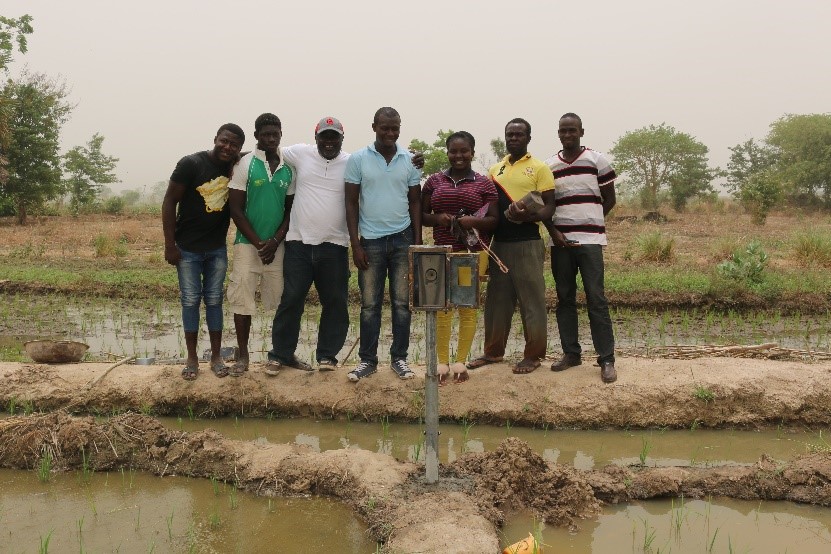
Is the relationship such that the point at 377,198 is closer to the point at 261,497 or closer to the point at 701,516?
the point at 261,497

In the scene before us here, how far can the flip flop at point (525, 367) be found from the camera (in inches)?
183

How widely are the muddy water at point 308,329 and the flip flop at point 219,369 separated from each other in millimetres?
1169

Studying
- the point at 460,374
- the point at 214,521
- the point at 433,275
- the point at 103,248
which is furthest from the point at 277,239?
the point at 103,248

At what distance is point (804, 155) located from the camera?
3155 centimetres

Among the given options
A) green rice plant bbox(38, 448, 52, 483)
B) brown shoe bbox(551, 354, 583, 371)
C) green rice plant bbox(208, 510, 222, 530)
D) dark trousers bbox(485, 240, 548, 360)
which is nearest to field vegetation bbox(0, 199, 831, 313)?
brown shoe bbox(551, 354, 583, 371)

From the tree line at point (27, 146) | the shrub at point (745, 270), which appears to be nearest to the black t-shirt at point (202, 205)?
A: the shrub at point (745, 270)

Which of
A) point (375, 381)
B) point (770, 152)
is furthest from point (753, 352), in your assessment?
point (770, 152)

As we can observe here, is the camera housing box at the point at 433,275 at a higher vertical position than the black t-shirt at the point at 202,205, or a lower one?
lower

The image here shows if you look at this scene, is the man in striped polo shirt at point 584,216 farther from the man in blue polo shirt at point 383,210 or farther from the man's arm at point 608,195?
the man in blue polo shirt at point 383,210

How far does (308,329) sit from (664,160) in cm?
2963

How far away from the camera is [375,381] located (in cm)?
461

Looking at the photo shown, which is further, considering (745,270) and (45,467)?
(745,270)

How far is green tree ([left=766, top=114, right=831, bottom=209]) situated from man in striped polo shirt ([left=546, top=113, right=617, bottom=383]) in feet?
80.1

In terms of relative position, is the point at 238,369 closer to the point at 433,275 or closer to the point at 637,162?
the point at 433,275
